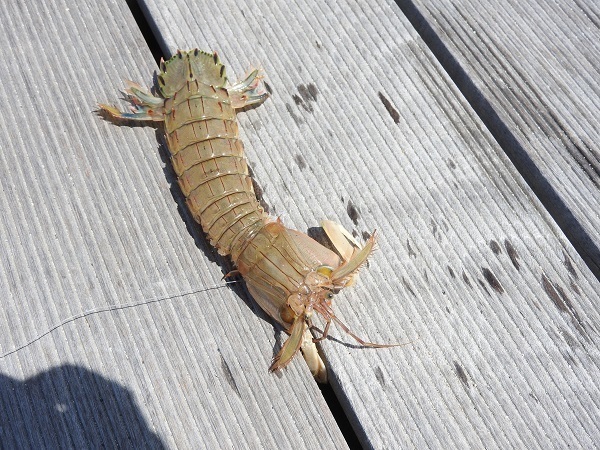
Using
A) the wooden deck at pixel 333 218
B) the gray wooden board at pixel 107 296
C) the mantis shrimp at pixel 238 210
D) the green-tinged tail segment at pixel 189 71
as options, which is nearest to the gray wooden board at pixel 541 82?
the wooden deck at pixel 333 218

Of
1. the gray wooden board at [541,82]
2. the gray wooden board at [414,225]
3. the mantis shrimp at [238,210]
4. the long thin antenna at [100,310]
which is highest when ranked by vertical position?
the gray wooden board at [541,82]

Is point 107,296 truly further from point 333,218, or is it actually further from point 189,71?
point 189,71

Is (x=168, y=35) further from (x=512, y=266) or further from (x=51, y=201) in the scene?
(x=512, y=266)

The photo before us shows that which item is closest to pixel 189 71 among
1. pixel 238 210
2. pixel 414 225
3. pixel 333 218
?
pixel 238 210

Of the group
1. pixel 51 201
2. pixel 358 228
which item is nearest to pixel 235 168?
pixel 358 228

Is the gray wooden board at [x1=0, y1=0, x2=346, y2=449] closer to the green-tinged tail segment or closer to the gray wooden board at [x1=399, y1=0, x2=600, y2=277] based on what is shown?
the green-tinged tail segment

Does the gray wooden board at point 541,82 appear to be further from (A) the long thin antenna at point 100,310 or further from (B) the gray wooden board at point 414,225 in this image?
(A) the long thin antenna at point 100,310
